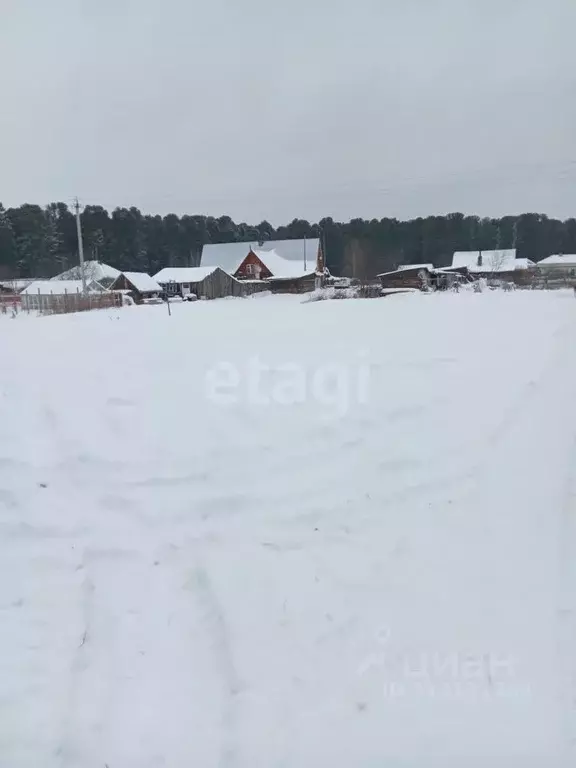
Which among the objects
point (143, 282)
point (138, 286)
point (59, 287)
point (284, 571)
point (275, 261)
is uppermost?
point (275, 261)

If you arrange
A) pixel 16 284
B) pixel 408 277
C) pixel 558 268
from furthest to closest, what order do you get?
1. pixel 408 277
2. pixel 16 284
3. pixel 558 268

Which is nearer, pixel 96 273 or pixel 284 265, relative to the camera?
pixel 96 273

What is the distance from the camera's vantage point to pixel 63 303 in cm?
1820

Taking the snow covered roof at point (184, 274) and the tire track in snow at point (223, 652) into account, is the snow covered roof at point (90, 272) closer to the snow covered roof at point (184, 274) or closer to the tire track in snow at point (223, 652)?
the snow covered roof at point (184, 274)

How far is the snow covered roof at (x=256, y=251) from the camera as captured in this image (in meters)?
33.2

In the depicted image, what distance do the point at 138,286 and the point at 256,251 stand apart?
8891mm

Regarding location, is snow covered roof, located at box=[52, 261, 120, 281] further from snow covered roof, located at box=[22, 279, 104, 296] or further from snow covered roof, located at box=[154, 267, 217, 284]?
snow covered roof, located at box=[154, 267, 217, 284]

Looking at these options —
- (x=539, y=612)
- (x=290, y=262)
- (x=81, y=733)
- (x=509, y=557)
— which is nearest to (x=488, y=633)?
(x=539, y=612)

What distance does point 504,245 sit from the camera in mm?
30484

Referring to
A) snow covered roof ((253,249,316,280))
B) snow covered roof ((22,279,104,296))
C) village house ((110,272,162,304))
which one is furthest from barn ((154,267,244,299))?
snow covered roof ((22,279,104,296))

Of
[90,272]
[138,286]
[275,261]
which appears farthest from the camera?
[275,261]

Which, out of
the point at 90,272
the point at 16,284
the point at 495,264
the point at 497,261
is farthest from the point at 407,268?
the point at 16,284

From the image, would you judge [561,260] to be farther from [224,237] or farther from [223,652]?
[223,652]

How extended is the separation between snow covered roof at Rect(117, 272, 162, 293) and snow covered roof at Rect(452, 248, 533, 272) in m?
21.0
